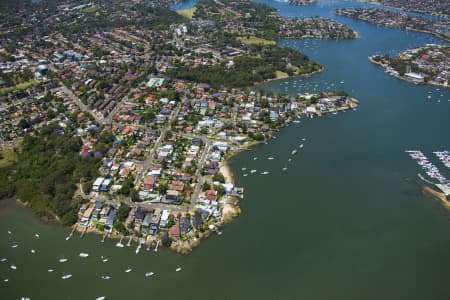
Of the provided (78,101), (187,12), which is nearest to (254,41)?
(187,12)

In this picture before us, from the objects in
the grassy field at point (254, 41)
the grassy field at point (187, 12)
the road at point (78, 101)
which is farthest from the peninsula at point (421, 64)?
the grassy field at point (187, 12)

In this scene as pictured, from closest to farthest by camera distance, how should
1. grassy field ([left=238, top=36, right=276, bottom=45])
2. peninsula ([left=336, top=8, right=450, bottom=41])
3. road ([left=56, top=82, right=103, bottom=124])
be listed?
road ([left=56, top=82, right=103, bottom=124])
grassy field ([left=238, top=36, right=276, bottom=45])
peninsula ([left=336, top=8, right=450, bottom=41])

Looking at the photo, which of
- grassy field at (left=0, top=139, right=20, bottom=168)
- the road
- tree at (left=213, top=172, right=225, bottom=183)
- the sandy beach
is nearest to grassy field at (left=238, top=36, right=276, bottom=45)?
the road

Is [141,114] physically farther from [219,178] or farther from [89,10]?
[89,10]

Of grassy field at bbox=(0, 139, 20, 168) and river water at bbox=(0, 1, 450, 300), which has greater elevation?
grassy field at bbox=(0, 139, 20, 168)

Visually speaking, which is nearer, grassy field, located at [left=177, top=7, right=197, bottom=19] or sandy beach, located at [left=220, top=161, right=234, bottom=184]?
sandy beach, located at [left=220, top=161, right=234, bottom=184]

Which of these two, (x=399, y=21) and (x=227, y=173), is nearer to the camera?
(x=227, y=173)

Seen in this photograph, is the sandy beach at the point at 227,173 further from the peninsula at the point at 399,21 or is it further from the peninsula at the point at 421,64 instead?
the peninsula at the point at 399,21

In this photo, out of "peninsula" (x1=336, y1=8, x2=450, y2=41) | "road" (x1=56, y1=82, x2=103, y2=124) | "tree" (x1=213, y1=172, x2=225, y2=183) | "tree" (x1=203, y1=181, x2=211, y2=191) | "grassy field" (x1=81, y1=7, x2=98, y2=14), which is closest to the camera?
"tree" (x1=203, y1=181, x2=211, y2=191)

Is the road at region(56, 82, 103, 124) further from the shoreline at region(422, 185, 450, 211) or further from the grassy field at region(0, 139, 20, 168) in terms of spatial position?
the shoreline at region(422, 185, 450, 211)
